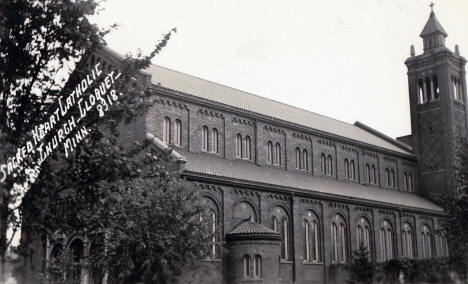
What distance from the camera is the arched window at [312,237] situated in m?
40.0

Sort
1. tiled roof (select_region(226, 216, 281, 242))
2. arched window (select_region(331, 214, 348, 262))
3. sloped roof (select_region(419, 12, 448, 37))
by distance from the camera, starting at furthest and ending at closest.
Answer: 1. sloped roof (select_region(419, 12, 448, 37))
2. arched window (select_region(331, 214, 348, 262))
3. tiled roof (select_region(226, 216, 281, 242))

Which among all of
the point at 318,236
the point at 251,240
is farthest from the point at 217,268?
the point at 318,236

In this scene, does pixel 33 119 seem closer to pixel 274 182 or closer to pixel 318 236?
pixel 274 182

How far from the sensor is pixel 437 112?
5616cm

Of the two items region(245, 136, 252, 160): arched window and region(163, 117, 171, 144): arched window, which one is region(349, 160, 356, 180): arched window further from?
region(163, 117, 171, 144): arched window

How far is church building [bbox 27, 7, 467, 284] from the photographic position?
1352 inches

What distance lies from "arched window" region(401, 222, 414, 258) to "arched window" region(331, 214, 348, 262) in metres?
7.09

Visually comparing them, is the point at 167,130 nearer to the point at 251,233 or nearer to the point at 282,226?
the point at 251,233

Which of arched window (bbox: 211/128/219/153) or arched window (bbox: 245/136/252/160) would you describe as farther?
arched window (bbox: 245/136/252/160)

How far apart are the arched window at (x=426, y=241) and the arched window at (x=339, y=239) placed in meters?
9.94

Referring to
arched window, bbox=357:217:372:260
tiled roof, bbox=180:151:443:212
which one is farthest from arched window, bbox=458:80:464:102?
arched window, bbox=357:217:372:260

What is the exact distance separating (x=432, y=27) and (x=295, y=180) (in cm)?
2501

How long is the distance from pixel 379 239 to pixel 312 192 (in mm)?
8860

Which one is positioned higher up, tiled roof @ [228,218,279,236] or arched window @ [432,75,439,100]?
arched window @ [432,75,439,100]
